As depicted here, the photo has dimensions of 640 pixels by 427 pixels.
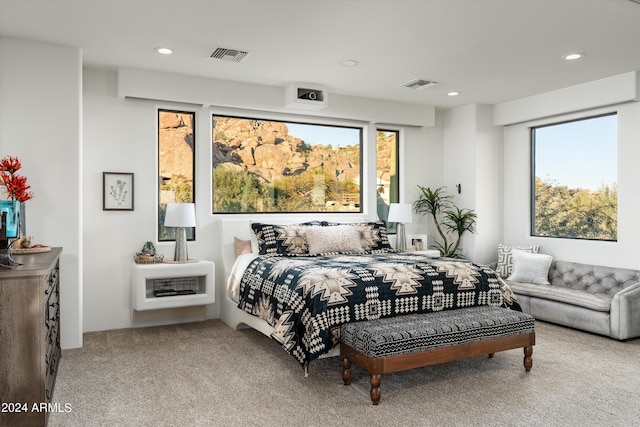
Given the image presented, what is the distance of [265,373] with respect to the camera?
3.55m

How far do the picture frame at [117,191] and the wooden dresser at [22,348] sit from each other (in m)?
2.41

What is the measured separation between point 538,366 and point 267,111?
3.79 meters

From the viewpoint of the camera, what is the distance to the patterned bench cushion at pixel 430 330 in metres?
3.04

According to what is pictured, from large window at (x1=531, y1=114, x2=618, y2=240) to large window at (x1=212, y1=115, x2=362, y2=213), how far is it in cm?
230

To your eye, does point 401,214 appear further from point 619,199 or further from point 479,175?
point 619,199

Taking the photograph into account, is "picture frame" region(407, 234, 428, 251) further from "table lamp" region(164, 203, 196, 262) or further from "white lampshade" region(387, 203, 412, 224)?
"table lamp" region(164, 203, 196, 262)

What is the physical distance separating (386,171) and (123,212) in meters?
3.39

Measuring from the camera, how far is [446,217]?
6.52 m

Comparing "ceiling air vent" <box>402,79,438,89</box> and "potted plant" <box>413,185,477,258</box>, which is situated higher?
"ceiling air vent" <box>402,79,438,89</box>

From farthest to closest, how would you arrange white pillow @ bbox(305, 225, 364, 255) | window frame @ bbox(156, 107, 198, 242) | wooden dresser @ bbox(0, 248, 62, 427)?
1. window frame @ bbox(156, 107, 198, 242)
2. white pillow @ bbox(305, 225, 364, 255)
3. wooden dresser @ bbox(0, 248, 62, 427)

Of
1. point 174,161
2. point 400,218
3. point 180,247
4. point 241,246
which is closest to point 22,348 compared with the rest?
point 180,247

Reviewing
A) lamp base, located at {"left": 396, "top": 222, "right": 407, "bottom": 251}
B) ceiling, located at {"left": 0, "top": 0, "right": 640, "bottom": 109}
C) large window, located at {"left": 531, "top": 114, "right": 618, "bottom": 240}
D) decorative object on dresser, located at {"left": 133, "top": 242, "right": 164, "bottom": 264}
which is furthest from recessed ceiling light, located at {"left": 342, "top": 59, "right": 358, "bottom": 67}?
large window, located at {"left": 531, "top": 114, "right": 618, "bottom": 240}

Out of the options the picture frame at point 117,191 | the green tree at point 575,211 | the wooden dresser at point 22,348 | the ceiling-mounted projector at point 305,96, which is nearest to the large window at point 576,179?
the green tree at point 575,211

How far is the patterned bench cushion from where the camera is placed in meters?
3.04
